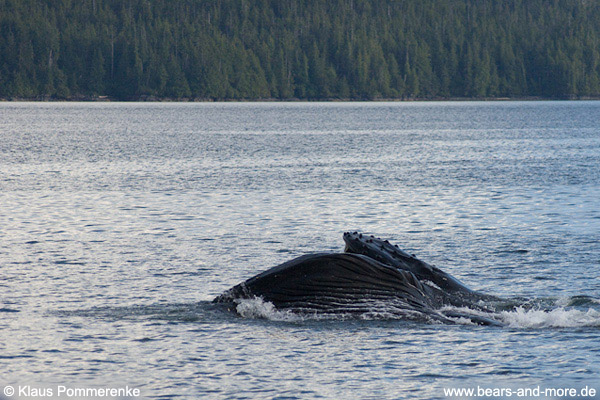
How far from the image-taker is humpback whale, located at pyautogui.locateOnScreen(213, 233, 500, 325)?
13.9 meters

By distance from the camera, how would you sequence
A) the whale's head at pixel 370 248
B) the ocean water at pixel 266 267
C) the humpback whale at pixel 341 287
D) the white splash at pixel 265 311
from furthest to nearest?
1. the white splash at pixel 265 311
2. the whale's head at pixel 370 248
3. the humpback whale at pixel 341 287
4. the ocean water at pixel 266 267

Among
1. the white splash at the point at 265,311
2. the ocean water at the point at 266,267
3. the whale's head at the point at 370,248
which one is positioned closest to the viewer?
the ocean water at the point at 266,267

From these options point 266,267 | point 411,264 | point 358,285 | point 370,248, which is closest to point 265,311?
point 358,285

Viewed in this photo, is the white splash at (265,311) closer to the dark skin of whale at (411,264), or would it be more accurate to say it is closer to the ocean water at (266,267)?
the ocean water at (266,267)

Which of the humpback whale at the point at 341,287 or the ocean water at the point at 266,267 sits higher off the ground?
the humpback whale at the point at 341,287

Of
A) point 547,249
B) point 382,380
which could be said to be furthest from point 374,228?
point 382,380

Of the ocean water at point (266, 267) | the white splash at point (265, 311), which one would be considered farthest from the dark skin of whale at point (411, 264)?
the white splash at point (265, 311)

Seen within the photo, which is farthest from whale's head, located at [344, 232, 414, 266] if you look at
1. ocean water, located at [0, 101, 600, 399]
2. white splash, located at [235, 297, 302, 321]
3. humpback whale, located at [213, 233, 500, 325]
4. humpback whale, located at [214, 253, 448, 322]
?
white splash, located at [235, 297, 302, 321]

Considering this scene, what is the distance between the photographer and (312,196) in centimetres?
3847

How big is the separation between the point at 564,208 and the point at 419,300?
21.2 metres

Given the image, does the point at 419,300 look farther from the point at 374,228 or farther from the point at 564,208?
the point at 564,208

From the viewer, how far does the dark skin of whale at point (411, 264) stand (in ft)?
47.1

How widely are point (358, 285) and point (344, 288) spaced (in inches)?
9.8

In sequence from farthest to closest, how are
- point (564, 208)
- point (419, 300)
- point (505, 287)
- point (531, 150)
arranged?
1. point (531, 150)
2. point (564, 208)
3. point (505, 287)
4. point (419, 300)
